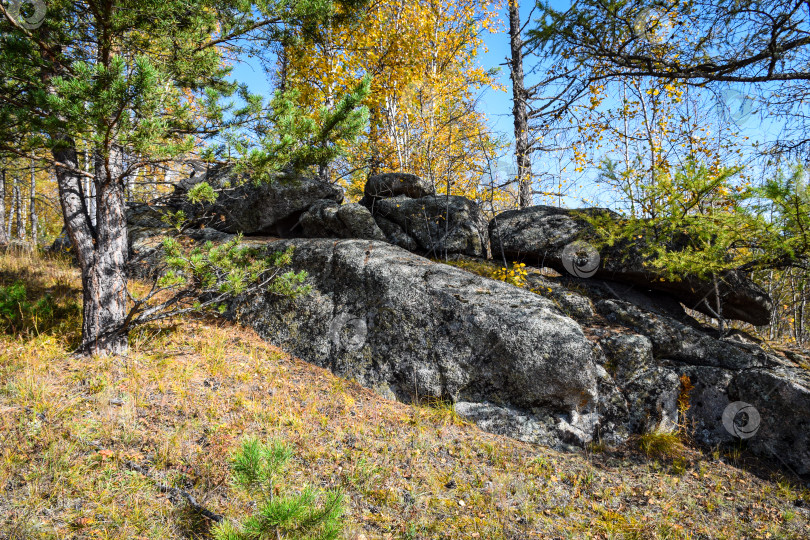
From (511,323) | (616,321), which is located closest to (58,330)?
(511,323)

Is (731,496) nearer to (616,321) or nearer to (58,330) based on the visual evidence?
(616,321)

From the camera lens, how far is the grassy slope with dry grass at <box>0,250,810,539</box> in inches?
118

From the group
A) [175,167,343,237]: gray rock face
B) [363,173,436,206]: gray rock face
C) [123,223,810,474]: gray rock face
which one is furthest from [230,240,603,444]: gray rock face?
[363,173,436,206]: gray rock face

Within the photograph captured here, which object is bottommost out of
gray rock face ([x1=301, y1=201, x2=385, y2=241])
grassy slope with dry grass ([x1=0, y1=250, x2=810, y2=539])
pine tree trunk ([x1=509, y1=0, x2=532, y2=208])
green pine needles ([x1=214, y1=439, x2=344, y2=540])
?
grassy slope with dry grass ([x1=0, y1=250, x2=810, y2=539])

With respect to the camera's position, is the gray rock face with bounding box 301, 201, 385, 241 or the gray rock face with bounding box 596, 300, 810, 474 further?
the gray rock face with bounding box 301, 201, 385, 241

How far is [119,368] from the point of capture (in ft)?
15.1

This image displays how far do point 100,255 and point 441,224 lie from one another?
593 centimetres

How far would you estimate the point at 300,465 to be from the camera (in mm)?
3717

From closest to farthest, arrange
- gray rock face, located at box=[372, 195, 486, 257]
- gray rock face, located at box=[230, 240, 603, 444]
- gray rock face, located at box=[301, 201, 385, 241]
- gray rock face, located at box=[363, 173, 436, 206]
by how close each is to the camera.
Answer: gray rock face, located at box=[230, 240, 603, 444], gray rock face, located at box=[301, 201, 385, 241], gray rock face, located at box=[372, 195, 486, 257], gray rock face, located at box=[363, 173, 436, 206]

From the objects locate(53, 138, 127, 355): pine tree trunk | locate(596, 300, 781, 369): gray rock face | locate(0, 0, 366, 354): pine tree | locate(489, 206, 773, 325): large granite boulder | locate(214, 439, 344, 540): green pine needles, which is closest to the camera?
locate(214, 439, 344, 540): green pine needles

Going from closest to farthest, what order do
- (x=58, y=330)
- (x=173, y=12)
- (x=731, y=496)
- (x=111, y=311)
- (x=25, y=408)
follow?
1. (x=25, y=408)
2. (x=731, y=496)
3. (x=173, y=12)
4. (x=111, y=311)
5. (x=58, y=330)

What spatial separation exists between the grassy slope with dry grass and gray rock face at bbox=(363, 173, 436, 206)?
542cm

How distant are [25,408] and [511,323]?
213 inches

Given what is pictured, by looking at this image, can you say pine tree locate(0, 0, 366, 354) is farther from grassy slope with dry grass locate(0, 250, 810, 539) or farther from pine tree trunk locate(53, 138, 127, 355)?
grassy slope with dry grass locate(0, 250, 810, 539)
